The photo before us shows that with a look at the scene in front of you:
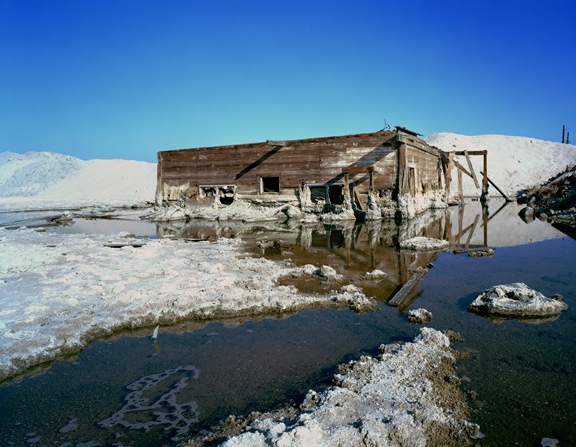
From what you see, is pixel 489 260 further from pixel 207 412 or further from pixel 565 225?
pixel 565 225

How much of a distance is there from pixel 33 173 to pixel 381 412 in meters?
65.3

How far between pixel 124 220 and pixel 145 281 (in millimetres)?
14574

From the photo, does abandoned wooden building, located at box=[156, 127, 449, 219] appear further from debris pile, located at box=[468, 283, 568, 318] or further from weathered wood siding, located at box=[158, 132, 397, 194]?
debris pile, located at box=[468, 283, 568, 318]

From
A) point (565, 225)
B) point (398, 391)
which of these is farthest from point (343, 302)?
point (565, 225)

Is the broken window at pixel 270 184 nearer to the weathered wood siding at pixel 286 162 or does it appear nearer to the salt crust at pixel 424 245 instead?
the weathered wood siding at pixel 286 162

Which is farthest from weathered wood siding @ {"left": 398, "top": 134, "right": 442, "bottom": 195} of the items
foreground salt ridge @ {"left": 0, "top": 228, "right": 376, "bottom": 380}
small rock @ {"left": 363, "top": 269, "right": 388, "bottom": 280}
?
foreground salt ridge @ {"left": 0, "top": 228, "right": 376, "bottom": 380}

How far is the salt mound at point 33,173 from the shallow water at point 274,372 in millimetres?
54324

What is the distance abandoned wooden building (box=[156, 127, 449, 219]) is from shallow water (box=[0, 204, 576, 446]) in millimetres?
A: 11140

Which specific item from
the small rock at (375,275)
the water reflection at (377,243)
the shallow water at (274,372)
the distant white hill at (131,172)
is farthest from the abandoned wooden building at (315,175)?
the distant white hill at (131,172)

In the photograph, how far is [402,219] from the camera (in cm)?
1677

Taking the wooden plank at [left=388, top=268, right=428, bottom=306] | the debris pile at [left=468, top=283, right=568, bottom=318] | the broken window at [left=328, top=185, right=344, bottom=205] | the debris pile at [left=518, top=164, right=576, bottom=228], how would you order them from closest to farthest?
the debris pile at [left=468, top=283, right=568, bottom=318], the wooden plank at [left=388, top=268, right=428, bottom=306], the debris pile at [left=518, top=164, right=576, bottom=228], the broken window at [left=328, top=185, right=344, bottom=205]

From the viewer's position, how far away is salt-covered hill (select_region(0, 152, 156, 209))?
1569 inches

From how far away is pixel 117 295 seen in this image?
5.61 m

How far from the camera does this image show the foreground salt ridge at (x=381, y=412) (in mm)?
2555
